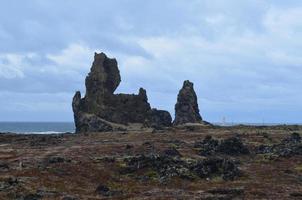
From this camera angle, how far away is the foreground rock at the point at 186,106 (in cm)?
14938

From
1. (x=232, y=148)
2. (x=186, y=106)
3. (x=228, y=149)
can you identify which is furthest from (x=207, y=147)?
(x=186, y=106)

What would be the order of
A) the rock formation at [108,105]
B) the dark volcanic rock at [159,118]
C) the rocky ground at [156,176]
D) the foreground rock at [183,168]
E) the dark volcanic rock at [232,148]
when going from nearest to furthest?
the rocky ground at [156,176], the foreground rock at [183,168], the dark volcanic rock at [232,148], the rock formation at [108,105], the dark volcanic rock at [159,118]

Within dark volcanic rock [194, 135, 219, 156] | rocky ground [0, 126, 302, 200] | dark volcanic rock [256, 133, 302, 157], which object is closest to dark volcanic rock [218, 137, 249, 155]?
rocky ground [0, 126, 302, 200]

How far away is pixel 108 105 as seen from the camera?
144625mm

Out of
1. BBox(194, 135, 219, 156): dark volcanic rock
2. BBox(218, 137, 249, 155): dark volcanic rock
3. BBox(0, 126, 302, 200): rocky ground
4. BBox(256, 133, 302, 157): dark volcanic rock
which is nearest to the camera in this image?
BBox(0, 126, 302, 200): rocky ground

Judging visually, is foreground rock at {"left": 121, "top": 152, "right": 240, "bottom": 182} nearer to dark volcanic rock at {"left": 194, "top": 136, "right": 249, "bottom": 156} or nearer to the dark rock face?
dark volcanic rock at {"left": 194, "top": 136, "right": 249, "bottom": 156}

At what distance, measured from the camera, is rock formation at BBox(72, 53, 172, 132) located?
14225 cm

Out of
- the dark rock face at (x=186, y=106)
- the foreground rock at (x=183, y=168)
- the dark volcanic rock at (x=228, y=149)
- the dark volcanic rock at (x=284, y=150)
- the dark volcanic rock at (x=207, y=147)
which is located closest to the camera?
the foreground rock at (x=183, y=168)

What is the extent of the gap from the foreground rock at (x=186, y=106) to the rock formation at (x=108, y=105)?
3569mm

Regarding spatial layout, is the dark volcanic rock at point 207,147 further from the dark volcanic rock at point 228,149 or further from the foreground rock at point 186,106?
the foreground rock at point 186,106

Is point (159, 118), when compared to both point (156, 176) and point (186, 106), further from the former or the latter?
point (156, 176)

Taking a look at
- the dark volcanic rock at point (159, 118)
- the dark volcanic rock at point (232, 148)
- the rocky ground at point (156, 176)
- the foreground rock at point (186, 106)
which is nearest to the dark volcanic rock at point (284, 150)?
the rocky ground at point (156, 176)

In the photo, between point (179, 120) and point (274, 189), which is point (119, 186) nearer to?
point (274, 189)

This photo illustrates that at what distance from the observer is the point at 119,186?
4238 centimetres
